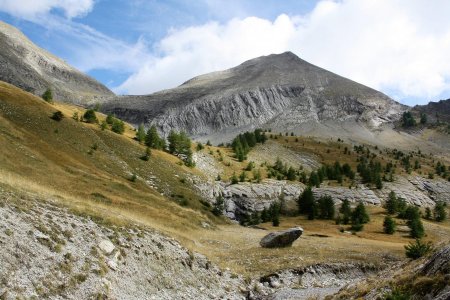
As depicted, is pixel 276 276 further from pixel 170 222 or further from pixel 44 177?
pixel 44 177

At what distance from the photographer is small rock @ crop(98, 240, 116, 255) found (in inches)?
977

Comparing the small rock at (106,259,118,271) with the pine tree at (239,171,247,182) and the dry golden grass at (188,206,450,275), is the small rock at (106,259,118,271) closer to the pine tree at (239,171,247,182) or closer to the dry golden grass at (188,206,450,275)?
the dry golden grass at (188,206,450,275)

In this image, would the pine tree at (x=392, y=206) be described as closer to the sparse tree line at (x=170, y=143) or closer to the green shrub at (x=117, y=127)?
the sparse tree line at (x=170, y=143)

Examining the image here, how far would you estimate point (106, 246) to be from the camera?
2525 centimetres

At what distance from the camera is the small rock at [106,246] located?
2480 cm

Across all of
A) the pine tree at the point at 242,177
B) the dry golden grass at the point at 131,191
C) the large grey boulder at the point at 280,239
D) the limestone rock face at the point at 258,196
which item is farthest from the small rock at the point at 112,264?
the pine tree at the point at 242,177

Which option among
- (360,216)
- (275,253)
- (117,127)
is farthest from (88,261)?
(117,127)

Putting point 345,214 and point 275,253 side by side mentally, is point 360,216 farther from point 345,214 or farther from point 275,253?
point 275,253

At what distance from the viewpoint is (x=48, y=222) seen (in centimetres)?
2392

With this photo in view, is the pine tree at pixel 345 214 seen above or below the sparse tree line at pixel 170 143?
below

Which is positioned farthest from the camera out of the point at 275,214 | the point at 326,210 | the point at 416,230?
the point at 326,210

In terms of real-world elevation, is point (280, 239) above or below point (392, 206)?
below

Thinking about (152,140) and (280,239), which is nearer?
(280,239)

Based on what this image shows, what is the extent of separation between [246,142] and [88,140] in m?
83.8
